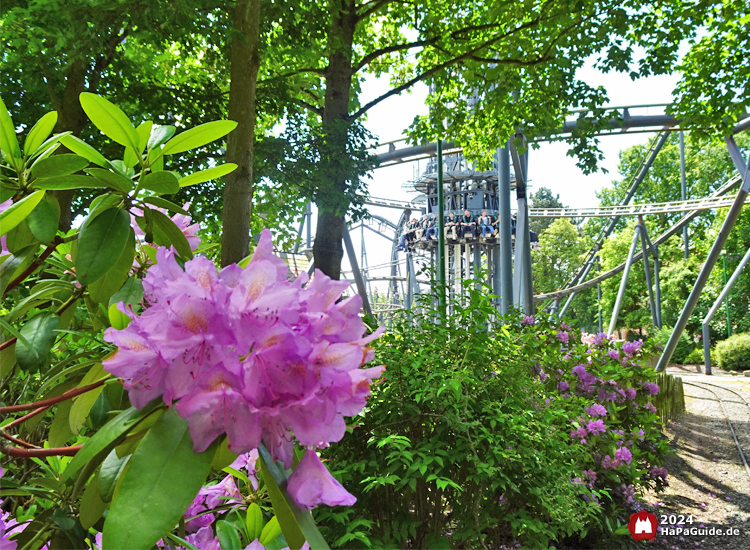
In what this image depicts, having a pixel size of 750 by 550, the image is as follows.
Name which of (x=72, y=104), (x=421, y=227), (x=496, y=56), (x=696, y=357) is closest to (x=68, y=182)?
(x=72, y=104)

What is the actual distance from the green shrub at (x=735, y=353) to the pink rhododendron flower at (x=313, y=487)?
23.8 m

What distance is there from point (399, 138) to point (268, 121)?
630 centimetres

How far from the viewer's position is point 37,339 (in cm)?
64

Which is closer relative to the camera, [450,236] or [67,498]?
[67,498]

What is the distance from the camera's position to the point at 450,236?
1812 centimetres

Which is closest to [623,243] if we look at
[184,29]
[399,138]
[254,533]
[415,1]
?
[399,138]

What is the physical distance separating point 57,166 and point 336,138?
18.5ft

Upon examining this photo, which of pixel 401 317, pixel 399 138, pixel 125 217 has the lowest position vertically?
pixel 401 317

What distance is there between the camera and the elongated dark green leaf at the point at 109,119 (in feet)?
1.95

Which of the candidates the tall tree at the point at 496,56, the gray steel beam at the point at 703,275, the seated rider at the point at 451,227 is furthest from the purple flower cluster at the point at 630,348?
the seated rider at the point at 451,227

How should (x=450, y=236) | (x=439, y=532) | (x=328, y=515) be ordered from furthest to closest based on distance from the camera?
(x=450, y=236)
(x=439, y=532)
(x=328, y=515)

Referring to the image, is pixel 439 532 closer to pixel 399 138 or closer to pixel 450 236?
pixel 399 138

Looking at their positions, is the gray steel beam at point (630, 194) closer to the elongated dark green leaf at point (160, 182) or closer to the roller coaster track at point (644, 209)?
the roller coaster track at point (644, 209)

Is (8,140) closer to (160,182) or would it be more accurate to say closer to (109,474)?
(160,182)
